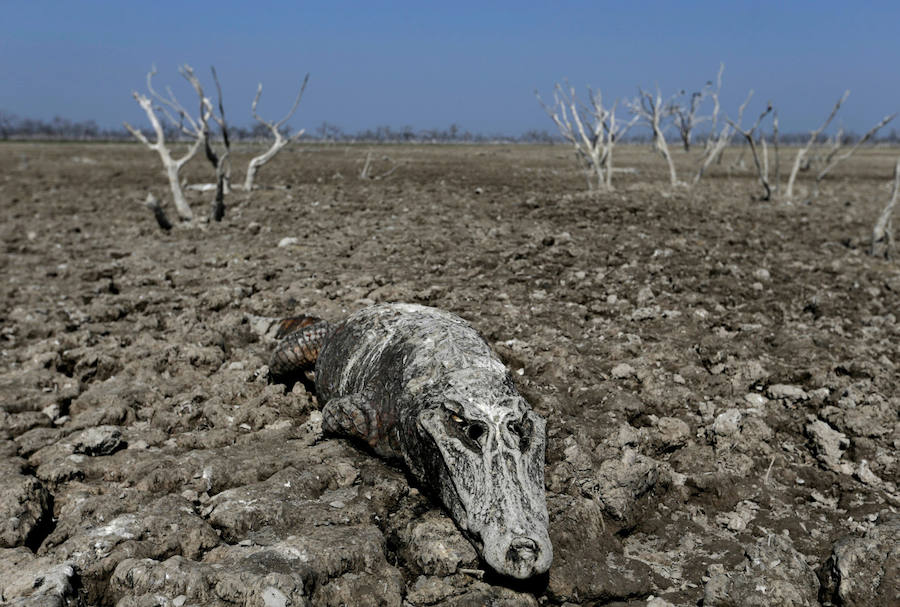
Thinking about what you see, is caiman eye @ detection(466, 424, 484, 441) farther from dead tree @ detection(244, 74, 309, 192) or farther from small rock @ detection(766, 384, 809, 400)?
dead tree @ detection(244, 74, 309, 192)

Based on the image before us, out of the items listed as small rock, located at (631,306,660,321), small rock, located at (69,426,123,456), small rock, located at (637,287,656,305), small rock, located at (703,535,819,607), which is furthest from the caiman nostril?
small rock, located at (637,287,656,305)

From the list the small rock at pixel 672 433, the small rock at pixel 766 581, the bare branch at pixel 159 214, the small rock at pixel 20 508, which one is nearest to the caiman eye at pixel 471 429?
the small rock at pixel 766 581

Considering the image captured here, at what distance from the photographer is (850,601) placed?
3.04 metres

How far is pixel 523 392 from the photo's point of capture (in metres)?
5.03

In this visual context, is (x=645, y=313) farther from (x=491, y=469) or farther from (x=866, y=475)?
(x=491, y=469)

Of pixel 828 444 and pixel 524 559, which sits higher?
pixel 524 559

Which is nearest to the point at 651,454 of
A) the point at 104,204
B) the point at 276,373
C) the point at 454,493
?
the point at 454,493

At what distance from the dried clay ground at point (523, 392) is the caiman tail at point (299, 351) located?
22 cm

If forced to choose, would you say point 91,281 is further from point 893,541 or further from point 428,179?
point 428,179

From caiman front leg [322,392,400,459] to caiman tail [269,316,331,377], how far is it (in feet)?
3.97

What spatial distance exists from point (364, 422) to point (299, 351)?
1.51m

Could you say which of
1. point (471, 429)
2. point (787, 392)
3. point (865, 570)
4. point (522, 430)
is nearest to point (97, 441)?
point (471, 429)

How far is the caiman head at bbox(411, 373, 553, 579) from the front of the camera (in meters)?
3.00

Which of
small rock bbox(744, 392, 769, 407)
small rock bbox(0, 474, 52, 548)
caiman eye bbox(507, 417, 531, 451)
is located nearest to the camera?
small rock bbox(0, 474, 52, 548)
